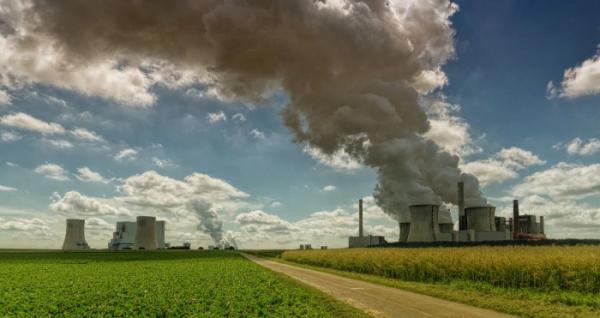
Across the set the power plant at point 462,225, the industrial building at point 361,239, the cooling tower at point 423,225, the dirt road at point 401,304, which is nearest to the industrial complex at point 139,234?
the industrial building at point 361,239

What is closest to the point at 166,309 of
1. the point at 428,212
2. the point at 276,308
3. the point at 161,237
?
the point at 276,308

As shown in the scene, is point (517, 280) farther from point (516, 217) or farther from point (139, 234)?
point (139, 234)

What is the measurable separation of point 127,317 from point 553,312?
50.2 ft

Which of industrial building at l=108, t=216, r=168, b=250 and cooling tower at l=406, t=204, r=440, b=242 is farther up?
cooling tower at l=406, t=204, r=440, b=242

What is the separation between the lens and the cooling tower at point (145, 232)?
146 meters

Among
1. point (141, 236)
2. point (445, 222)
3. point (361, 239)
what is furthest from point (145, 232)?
point (445, 222)

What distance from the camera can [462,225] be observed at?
10200 centimetres

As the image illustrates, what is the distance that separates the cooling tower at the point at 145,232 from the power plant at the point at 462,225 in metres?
63.9

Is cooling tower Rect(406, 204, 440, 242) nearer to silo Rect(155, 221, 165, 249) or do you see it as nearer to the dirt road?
the dirt road

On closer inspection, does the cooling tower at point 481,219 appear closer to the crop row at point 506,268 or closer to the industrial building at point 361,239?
the industrial building at point 361,239

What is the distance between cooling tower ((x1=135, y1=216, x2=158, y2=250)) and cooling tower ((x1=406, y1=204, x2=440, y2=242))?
8832 centimetres

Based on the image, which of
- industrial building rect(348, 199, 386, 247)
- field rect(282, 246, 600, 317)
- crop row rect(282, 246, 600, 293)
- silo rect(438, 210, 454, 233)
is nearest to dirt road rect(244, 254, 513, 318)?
field rect(282, 246, 600, 317)

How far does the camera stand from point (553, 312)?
18.5 metres

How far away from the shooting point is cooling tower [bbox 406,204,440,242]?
3354 inches
